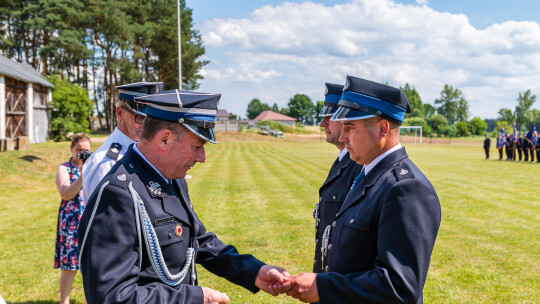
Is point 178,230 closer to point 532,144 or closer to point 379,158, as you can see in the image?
point 379,158

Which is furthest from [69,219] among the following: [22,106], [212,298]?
[22,106]

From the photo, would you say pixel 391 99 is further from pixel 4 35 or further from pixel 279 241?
pixel 4 35

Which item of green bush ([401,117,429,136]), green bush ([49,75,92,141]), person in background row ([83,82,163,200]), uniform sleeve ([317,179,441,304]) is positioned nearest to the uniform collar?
person in background row ([83,82,163,200])

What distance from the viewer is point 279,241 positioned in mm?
8672

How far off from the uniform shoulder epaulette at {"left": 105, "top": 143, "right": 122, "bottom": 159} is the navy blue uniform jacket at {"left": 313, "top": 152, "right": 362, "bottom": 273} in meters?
1.95

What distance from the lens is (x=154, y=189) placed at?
2.29 metres

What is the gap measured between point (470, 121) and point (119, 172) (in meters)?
109

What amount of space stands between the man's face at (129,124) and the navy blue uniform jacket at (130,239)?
4.51ft

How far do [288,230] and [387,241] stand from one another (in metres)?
7.56

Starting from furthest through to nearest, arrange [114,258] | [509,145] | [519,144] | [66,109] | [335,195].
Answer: [66,109] → [509,145] → [519,144] → [335,195] → [114,258]

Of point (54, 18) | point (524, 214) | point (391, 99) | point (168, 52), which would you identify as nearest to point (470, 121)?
point (168, 52)

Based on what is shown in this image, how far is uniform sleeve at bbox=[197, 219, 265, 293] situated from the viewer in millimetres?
2912

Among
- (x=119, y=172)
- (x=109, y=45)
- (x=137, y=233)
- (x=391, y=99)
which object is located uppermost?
(x=109, y=45)

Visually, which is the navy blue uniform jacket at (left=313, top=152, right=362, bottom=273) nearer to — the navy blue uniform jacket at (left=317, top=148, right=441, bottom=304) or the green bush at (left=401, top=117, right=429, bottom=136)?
the navy blue uniform jacket at (left=317, top=148, right=441, bottom=304)
